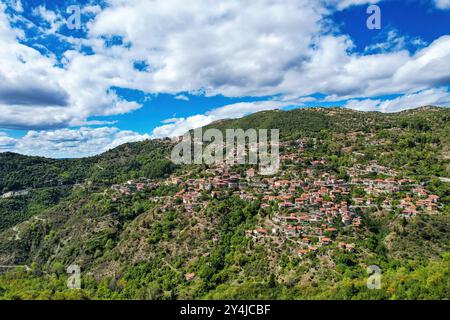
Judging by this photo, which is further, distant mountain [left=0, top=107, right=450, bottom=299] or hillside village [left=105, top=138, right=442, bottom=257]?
hillside village [left=105, top=138, right=442, bottom=257]

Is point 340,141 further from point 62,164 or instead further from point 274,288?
point 62,164

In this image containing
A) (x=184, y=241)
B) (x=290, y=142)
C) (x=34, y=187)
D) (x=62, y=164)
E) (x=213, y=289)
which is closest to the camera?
(x=213, y=289)

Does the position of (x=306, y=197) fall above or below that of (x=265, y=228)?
above

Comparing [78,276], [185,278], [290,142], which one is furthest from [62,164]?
[185,278]

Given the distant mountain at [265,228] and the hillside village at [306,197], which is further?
the hillside village at [306,197]

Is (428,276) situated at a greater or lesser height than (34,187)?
lesser

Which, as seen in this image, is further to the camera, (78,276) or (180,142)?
(180,142)

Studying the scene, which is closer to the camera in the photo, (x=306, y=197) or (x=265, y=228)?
(x=265, y=228)
